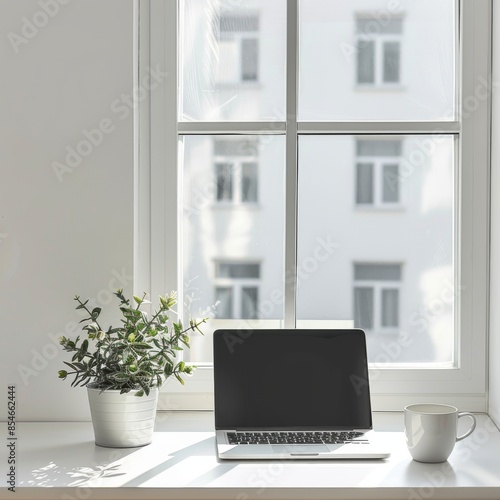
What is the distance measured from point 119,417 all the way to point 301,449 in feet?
1.25

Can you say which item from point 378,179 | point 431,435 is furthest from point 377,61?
point 431,435

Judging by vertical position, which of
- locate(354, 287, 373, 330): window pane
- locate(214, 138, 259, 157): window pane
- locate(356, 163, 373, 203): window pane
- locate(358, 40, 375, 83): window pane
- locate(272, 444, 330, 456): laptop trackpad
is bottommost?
locate(272, 444, 330, 456): laptop trackpad

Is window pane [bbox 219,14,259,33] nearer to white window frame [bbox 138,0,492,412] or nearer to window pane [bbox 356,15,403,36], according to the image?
white window frame [bbox 138,0,492,412]

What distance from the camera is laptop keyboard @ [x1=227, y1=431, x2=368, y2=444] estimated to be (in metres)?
1.51

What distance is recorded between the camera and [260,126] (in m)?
1.82

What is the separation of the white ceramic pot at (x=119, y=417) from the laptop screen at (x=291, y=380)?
0.17 meters

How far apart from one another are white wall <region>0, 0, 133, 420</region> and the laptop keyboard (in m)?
0.42

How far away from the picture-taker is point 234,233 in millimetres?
1844

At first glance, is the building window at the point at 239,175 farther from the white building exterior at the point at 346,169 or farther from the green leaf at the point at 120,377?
the green leaf at the point at 120,377

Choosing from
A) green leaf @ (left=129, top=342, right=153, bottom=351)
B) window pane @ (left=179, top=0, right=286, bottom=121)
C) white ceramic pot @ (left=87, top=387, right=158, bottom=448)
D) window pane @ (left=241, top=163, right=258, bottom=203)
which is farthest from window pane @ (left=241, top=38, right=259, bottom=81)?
white ceramic pot @ (left=87, top=387, right=158, bottom=448)

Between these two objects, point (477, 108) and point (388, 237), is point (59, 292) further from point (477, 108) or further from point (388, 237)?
point (477, 108)

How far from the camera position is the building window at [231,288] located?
1.84 meters

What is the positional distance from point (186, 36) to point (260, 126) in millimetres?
297

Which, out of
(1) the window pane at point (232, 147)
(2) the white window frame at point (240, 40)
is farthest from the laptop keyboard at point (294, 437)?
(2) the white window frame at point (240, 40)
